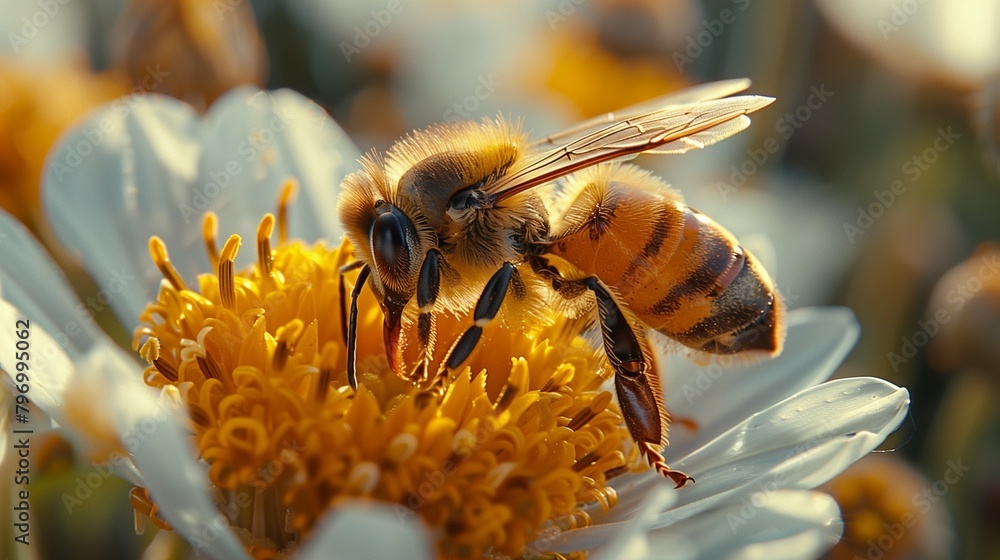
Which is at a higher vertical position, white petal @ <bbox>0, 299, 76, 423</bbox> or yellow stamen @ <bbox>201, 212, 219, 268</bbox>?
yellow stamen @ <bbox>201, 212, 219, 268</bbox>

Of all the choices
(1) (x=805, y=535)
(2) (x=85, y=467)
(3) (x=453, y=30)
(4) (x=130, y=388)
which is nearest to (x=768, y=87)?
(3) (x=453, y=30)

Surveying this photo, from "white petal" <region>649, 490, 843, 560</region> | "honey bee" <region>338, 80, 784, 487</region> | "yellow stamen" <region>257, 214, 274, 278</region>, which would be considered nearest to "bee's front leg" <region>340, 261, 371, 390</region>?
"honey bee" <region>338, 80, 784, 487</region>

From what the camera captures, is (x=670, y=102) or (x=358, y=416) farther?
(x=670, y=102)

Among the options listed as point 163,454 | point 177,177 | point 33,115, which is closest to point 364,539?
point 163,454

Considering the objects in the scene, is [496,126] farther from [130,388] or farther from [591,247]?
[130,388]

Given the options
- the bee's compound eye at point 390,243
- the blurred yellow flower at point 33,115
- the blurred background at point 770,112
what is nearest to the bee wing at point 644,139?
the bee's compound eye at point 390,243

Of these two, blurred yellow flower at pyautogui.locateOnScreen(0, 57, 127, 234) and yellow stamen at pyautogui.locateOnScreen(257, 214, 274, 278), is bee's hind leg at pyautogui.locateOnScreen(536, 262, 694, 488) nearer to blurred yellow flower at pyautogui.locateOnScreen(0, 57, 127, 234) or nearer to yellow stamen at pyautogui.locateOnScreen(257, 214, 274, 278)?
yellow stamen at pyautogui.locateOnScreen(257, 214, 274, 278)

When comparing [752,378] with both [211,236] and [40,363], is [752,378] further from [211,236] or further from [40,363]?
[40,363]
